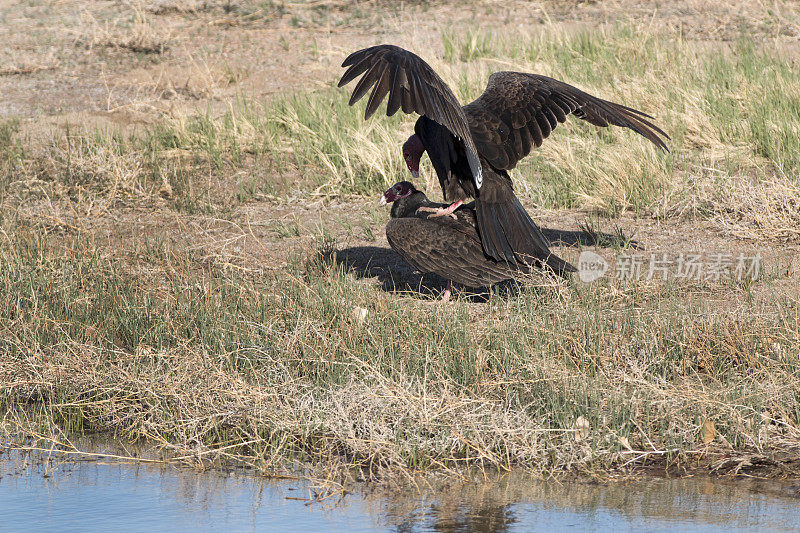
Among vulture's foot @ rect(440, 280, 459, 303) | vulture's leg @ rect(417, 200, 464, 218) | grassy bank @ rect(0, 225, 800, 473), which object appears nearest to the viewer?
grassy bank @ rect(0, 225, 800, 473)

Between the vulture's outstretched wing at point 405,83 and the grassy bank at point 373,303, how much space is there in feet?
3.57

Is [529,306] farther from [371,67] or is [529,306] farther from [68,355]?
[68,355]

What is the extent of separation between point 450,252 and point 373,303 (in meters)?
0.56

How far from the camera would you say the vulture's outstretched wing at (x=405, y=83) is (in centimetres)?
498

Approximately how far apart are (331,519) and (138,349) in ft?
5.59

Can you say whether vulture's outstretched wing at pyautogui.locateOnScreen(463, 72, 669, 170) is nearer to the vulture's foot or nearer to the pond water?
the vulture's foot

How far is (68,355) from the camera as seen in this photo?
525cm

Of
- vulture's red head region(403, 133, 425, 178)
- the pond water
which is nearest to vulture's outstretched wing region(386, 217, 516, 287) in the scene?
vulture's red head region(403, 133, 425, 178)

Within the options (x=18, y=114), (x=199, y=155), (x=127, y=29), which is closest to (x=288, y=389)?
(x=199, y=155)

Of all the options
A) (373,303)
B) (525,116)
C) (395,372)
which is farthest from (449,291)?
(395,372)

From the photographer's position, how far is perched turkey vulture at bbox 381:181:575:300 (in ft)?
19.4

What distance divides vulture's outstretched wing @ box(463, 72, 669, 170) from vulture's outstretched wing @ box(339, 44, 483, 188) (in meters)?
0.65

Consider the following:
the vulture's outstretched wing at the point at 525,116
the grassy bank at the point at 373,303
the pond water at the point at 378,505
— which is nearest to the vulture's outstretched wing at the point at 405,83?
the vulture's outstretched wing at the point at 525,116

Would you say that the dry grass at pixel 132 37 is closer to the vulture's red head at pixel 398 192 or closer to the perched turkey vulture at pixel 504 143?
the vulture's red head at pixel 398 192
